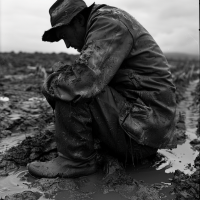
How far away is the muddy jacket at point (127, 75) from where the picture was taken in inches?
102

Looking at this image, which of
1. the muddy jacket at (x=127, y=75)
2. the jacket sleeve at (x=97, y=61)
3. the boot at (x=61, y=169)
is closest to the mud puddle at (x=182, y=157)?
the muddy jacket at (x=127, y=75)

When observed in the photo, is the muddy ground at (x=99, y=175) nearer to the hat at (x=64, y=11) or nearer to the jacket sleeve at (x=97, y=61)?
the jacket sleeve at (x=97, y=61)

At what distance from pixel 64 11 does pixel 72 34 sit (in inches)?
9.4

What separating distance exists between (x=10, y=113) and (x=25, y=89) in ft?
9.99

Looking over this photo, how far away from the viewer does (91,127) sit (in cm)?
289

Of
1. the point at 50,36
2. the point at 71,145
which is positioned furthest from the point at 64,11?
the point at 71,145

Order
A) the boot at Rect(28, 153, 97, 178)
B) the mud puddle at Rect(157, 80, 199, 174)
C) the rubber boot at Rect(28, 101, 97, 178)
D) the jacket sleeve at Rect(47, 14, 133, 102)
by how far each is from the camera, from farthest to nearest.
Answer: the mud puddle at Rect(157, 80, 199, 174), the boot at Rect(28, 153, 97, 178), the rubber boot at Rect(28, 101, 97, 178), the jacket sleeve at Rect(47, 14, 133, 102)

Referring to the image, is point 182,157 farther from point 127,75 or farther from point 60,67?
point 60,67

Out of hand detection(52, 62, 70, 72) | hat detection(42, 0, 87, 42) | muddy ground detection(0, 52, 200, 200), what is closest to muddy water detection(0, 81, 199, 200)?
muddy ground detection(0, 52, 200, 200)

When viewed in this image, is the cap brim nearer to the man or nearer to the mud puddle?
the man

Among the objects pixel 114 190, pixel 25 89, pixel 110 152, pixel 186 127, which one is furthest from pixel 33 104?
pixel 114 190

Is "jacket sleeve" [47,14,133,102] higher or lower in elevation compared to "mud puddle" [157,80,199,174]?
higher

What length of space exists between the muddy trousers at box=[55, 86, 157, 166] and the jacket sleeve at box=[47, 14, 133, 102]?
6.0 inches

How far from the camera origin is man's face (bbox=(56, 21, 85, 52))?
9.54 ft
